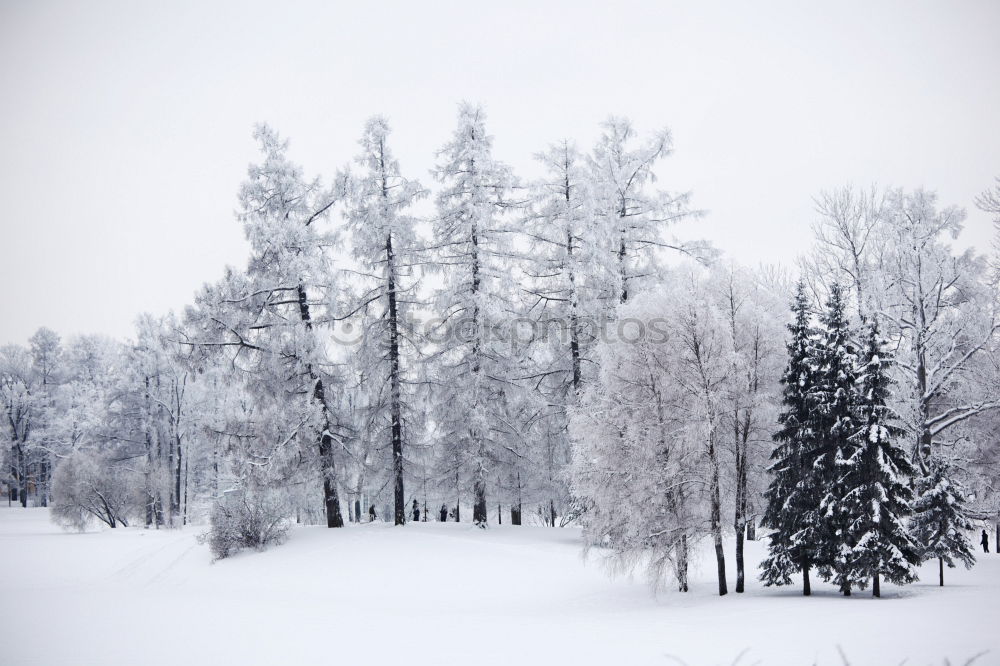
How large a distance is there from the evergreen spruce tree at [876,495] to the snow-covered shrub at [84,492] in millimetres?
38904

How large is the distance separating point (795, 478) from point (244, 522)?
1897cm

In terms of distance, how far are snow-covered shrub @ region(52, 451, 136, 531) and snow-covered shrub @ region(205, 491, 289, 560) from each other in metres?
18.4

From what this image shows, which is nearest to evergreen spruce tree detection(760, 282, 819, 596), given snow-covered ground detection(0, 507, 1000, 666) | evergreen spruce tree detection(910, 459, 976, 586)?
snow-covered ground detection(0, 507, 1000, 666)

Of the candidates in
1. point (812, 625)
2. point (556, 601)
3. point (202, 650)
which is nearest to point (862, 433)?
point (812, 625)

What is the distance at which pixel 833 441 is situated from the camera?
15891 mm

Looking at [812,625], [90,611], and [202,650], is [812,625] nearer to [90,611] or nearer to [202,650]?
[202,650]

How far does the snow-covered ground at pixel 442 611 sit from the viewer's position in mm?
10070

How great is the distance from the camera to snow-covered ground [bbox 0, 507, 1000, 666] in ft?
33.0

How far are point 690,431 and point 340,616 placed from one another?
9.67 m

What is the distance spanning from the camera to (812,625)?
37.6 feet

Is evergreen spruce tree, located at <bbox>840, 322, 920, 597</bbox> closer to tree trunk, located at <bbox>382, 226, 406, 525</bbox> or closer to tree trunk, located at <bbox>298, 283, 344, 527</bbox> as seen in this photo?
tree trunk, located at <bbox>382, 226, 406, 525</bbox>

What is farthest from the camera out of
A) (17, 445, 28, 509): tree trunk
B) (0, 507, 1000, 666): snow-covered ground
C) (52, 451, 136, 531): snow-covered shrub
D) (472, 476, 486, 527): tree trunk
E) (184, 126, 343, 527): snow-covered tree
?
(17, 445, 28, 509): tree trunk

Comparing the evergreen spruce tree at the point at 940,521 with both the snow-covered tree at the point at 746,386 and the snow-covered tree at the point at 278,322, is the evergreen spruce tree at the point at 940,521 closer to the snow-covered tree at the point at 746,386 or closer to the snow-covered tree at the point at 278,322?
the snow-covered tree at the point at 746,386

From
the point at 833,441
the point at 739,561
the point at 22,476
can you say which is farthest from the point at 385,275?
the point at 22,476
